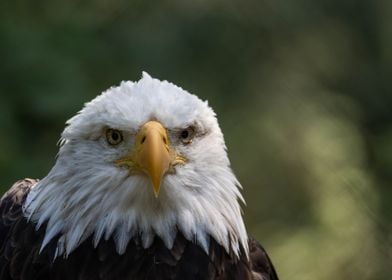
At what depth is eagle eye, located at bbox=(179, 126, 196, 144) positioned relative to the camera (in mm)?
2821

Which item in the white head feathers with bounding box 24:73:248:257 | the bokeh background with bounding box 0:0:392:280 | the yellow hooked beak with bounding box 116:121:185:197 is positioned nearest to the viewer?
the yellow hooked beak with bounding box 116:121:185:197

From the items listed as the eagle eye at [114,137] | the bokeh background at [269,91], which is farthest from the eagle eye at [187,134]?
the bokeh background at [269,91]

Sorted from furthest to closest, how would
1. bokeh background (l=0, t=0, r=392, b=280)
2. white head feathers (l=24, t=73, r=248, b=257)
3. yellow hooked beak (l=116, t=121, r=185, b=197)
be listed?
bokeh background (l=0, t=0, r=392, b=280)
white head feathers (l=24, t=73, r=248, b=257)
yellow hooked beak (l=116, t=121, r=185, b=197)

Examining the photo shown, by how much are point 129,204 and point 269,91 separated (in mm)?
2987

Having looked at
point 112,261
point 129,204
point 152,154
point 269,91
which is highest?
point 269,91

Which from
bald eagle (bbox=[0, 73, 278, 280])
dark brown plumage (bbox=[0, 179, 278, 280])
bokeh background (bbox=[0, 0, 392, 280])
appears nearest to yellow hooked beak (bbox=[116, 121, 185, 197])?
bald eagle (bbox=[0, 73, 278, 280])

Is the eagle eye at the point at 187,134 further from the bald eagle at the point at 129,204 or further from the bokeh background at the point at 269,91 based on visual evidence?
the bokeh background at the point at 269,91

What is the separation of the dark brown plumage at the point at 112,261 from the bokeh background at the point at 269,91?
2.12 metres

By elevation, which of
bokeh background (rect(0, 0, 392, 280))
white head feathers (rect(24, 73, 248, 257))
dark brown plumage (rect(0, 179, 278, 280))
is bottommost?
dark brown plumage (rect(0, 179, 278, 280))

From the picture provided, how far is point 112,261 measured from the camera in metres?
2.79

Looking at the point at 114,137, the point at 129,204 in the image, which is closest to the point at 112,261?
the point at 129,204

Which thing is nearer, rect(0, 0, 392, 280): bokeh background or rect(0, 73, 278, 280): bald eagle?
rect(0, 73, 278, 280): bald eagle

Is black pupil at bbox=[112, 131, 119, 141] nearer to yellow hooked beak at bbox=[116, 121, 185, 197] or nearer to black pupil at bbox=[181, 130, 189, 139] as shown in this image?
yellow hooked beak at bbox=[116, 121, 185, 197]

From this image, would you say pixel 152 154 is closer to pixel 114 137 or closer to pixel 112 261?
pixel 114 137
